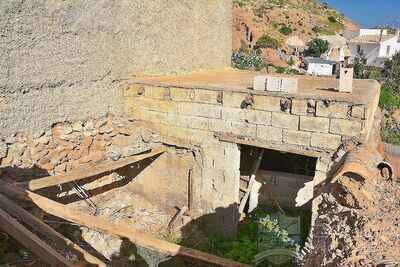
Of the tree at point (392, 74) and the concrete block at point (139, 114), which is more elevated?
the tree at point (392, 74)

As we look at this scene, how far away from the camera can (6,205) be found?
439cm

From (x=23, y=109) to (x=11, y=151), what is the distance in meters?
0.72

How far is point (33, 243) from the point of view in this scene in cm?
387

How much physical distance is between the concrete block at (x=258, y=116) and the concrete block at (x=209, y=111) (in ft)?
1.74

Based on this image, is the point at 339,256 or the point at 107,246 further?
the point at 107,246

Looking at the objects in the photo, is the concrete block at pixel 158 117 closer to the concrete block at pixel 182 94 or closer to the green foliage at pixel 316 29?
the concrete block at pixel 182 94

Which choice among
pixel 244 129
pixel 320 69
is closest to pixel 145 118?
pixel 244 129

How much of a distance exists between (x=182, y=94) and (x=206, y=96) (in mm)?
519

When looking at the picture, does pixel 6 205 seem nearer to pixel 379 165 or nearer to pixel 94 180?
pixel 94 180

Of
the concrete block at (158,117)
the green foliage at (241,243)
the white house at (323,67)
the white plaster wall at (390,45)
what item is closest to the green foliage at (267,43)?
the white house at (323,67)

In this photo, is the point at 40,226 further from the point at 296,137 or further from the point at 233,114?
the point at 296,137

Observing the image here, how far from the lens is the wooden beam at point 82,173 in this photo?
229 inches

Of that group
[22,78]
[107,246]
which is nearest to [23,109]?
[22,78]

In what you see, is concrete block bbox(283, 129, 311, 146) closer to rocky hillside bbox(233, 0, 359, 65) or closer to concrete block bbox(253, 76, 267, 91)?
concrete block bbox(253, 76, 267, 91)
